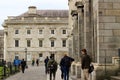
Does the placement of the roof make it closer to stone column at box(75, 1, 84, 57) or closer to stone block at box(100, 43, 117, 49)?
stone column at box(75, 1, 84, 57)

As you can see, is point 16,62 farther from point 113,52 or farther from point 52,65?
point 113,52

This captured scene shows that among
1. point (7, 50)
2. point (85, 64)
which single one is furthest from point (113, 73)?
point (7, 50)

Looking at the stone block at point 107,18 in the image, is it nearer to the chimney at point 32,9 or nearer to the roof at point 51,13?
the roof at point 51,13

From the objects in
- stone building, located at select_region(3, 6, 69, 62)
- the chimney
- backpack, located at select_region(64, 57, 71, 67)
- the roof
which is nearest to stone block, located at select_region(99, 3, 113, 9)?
backpack, located at select_region(64, 57, 71, 67)

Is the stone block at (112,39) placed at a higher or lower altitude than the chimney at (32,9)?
lower

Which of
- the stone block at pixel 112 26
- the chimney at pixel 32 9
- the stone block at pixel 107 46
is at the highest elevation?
the chimney at pixel 32 9

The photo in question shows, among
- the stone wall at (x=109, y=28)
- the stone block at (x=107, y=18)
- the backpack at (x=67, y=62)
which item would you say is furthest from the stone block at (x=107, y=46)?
the backpack at (x=67, y=62)

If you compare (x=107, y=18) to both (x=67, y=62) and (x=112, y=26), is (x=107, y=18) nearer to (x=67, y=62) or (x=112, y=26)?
(x=112, y=26)

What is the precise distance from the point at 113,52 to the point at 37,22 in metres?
101

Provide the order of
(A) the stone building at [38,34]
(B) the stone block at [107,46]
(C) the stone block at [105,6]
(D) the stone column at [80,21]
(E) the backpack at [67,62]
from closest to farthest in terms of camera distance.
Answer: (B) the stone block at [107,46] < (C) the stone block at [105,6] < (E) the backpack at [67,62] < (D) the stone column at [80,21] < (A) the stone building at [38,34]

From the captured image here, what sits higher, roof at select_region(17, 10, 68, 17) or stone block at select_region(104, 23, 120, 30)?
roof at select_region(17, 10, 68, 17)

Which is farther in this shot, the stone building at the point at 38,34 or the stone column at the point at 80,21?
the stone building at the point at 38,34

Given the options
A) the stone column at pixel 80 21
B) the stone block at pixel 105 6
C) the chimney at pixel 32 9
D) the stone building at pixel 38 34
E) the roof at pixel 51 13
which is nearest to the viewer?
the stone block at pixel 105 6

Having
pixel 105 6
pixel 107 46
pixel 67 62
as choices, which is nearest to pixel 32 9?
pixel 67 62
